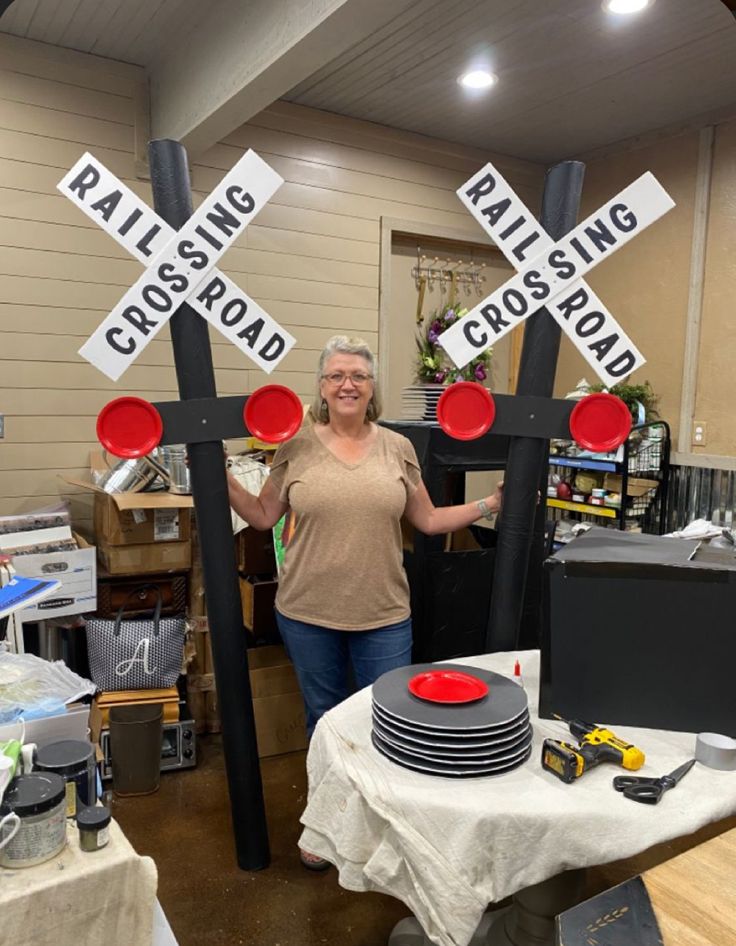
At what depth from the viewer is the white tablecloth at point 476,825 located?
1063 millimetres

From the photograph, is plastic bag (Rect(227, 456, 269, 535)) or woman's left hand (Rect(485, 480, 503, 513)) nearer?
woman's left hand (Rect(485, 480, 503, 513))

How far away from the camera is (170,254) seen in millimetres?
1765

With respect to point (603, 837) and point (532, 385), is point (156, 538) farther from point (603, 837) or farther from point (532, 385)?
point (603, 837)

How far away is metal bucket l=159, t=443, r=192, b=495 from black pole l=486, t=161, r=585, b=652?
1.59 meters

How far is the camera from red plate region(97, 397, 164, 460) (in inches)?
69.1

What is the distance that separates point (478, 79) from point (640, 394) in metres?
1.91

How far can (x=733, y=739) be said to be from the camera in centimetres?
125

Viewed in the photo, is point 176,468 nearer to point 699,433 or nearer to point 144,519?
point 144,519

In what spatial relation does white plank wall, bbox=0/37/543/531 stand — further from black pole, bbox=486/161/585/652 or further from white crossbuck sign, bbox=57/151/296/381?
black pole, bbox=486/161/585/652

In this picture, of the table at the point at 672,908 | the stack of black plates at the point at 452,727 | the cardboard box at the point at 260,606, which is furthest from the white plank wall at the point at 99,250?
the table at the point at 672,908

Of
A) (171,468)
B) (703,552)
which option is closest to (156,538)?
(171,468)

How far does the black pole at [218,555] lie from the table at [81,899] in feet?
2.89

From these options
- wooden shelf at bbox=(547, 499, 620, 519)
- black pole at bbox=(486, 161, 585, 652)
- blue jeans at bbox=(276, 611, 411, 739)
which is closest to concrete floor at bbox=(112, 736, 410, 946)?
blue jeans at bbox=(276, 611, 411, 739)

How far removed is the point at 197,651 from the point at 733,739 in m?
2.28
